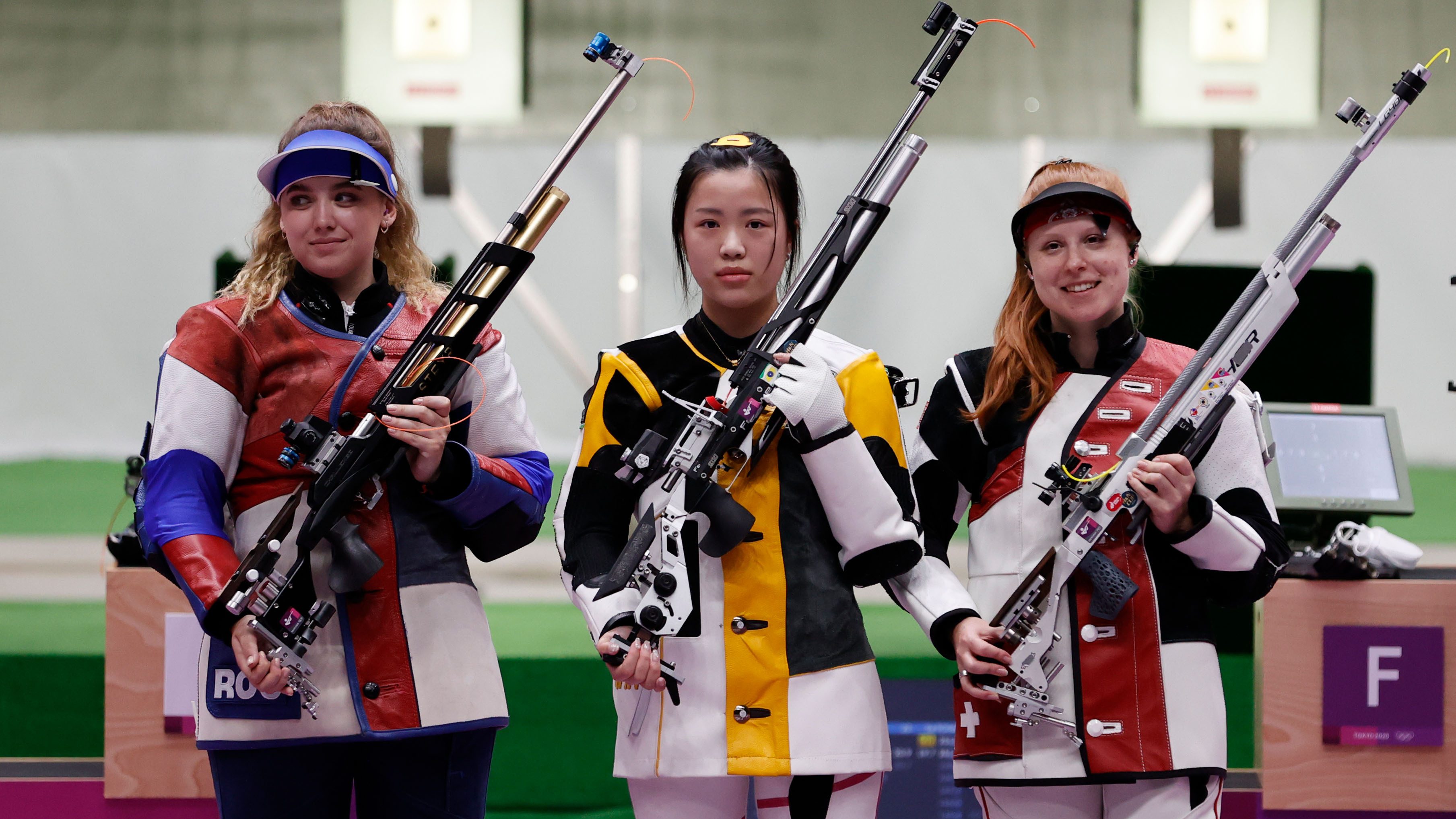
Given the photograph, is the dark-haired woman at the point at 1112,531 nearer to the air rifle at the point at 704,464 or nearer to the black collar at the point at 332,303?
the air rifle at the point at 704,464

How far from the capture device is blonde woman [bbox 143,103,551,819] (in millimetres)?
1533

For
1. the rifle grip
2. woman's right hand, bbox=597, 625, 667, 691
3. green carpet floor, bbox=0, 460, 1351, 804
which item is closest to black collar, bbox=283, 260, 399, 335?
the rifle grip

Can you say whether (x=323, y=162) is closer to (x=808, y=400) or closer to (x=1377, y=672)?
(x=808, y=400)

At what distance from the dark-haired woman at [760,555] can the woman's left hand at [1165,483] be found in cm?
27

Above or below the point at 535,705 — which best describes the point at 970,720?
above

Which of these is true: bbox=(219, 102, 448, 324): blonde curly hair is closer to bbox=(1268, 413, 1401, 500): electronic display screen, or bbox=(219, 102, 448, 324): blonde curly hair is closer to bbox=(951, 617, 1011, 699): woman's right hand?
bbox=(951, 617, 1011, 699): woman's right hand

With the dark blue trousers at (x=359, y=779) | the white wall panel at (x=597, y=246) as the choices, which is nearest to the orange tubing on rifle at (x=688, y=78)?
the white wall panel at (x=597, y=246)

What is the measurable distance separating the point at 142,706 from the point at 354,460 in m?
1.60

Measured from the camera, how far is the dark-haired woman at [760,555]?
58.9 inches

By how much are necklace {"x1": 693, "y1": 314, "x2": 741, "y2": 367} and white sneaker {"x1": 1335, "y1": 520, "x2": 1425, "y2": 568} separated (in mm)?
1645

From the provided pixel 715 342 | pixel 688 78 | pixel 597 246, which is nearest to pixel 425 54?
pixel 597 246

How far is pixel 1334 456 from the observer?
9.77ft

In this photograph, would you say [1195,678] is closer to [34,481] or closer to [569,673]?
[569,673]

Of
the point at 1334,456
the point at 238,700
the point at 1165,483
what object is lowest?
the point at 238,700
